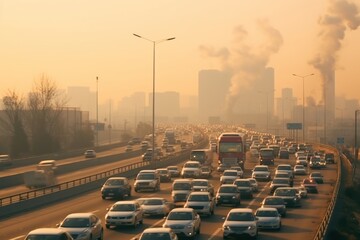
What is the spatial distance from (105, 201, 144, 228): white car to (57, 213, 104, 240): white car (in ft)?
17.0

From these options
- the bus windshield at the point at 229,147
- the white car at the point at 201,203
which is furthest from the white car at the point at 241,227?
the bus windshield at the point at 229,147

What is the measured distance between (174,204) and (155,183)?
41.1 ft

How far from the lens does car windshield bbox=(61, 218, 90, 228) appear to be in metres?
26.5

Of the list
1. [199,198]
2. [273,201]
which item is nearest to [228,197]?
[273,201]

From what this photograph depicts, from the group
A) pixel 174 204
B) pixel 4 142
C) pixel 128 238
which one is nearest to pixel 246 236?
pixel 128 238

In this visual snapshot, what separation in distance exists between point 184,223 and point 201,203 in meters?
8.26

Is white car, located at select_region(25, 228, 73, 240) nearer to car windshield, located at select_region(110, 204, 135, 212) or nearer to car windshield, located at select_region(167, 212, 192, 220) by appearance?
car windshield, located at select_region(167, 212, 192, 220)

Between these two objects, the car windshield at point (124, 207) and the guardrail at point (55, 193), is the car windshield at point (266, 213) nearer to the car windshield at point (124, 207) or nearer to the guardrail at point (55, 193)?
the car windshield at point (124, 207)

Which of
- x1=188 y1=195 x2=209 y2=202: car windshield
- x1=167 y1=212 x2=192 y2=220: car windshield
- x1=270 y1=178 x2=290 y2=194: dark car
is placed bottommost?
x1=270 y1=178 x2=290 y2=194: dark car

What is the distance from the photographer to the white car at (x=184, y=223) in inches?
1144

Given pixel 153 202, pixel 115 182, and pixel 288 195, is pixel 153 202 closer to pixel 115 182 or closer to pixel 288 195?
pixel 288 195

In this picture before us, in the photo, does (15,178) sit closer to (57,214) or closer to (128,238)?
(57,214)

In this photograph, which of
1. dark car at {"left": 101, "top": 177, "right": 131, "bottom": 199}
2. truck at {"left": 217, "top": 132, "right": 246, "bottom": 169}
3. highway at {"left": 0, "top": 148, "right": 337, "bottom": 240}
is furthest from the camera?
truck at {"left": 217, "top": 132, "right": 246, "bottom": 169}

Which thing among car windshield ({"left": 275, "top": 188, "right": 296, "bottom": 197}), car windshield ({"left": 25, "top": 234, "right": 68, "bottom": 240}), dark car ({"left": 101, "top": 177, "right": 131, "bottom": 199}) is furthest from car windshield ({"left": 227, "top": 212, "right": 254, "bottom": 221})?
dark car ({"left": 101, "top": 177, "right": 131, "bottom": 199})
